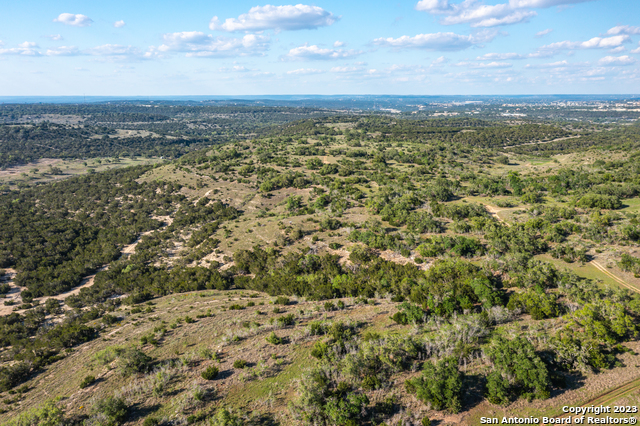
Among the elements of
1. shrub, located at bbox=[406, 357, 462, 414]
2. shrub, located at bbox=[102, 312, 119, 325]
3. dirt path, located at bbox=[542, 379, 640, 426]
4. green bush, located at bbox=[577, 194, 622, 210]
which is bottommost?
shrub, located at bbox=[102, 312, 119, 325]

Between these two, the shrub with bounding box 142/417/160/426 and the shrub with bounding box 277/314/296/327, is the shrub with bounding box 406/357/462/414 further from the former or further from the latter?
the shrub with bounding box 142/417/160/426

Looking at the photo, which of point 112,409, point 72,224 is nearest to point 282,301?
point 112,409

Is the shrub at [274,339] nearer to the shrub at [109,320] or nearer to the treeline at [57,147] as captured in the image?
the shrub at [109,320]

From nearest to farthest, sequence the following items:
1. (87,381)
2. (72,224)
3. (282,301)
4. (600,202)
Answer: (87,381) → (282,301) → (600,202) → (72,224)

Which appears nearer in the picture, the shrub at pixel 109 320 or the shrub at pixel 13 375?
the shrub at pixel 13 375

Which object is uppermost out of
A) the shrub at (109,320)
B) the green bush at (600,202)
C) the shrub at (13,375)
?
the green bush at (600,202)

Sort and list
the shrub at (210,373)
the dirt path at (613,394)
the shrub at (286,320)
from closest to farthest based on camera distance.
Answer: the dirt path at (613,394), the shrub at (210,373), the shrub at (286,320)

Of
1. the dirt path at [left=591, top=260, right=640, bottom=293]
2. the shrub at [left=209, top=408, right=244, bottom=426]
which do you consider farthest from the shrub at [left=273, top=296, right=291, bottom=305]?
the dirt path at [left=591, top=260, right=640, bottom=293]

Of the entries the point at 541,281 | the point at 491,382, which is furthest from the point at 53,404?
the point at 541,281

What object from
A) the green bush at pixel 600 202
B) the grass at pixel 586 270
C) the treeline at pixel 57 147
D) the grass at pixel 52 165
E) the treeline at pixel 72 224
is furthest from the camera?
the treeline at pixel 57 147

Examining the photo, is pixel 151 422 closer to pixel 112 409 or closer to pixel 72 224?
pixel 112 409

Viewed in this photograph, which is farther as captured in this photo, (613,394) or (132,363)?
(132,363)

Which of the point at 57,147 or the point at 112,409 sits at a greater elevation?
the point at 57,147

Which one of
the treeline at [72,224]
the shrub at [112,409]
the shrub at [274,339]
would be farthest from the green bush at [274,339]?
the treeline at [72,224]
